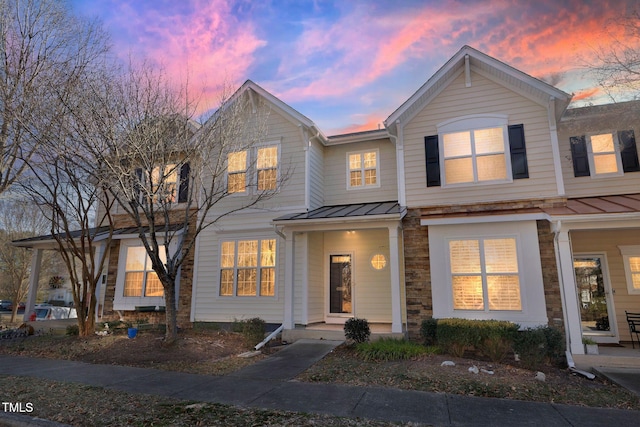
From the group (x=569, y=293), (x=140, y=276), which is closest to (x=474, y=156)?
(x=569, y=293)

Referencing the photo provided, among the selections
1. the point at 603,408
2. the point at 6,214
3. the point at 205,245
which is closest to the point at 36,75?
the point at 205,245

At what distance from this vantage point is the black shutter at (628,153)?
968 cm

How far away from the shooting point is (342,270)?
1194 cm

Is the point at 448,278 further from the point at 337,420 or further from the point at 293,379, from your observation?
the point at 337,420

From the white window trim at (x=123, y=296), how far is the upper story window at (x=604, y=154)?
495 inches

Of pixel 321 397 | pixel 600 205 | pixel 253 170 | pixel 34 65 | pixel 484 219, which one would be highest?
pixel 34 65

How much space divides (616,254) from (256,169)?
1053 centimetres

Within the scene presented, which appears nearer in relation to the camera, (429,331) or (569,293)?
(569,293)

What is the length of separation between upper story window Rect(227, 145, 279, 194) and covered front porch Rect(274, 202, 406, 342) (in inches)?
69.1

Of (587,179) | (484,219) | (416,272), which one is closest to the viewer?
(484,219)

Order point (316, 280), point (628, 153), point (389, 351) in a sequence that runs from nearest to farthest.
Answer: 1. point (389, 351)
2. point (628, 153)
3. point (316, 280)

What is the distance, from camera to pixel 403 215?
9.94m

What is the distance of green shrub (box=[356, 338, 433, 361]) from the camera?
7.85 m

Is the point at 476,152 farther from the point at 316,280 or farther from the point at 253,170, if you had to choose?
the point at 253,170
